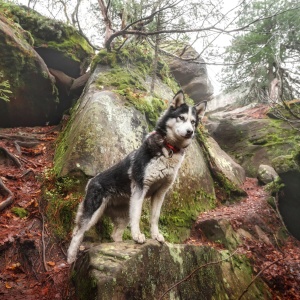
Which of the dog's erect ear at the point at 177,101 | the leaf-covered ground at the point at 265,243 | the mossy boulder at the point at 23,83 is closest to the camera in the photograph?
the dog's erect ear at the point at 177,101

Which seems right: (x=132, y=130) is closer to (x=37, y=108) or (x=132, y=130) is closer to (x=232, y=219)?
(x=232, y=219)

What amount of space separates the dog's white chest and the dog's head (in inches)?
13.2

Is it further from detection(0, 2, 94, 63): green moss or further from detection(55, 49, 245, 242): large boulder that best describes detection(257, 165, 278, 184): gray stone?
detection(0, 2, 94, 63): green moss

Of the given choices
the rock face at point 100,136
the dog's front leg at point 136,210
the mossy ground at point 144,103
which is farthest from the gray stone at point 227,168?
the dog's front leg at point 136,210

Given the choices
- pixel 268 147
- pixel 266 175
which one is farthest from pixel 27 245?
pixel 268 147

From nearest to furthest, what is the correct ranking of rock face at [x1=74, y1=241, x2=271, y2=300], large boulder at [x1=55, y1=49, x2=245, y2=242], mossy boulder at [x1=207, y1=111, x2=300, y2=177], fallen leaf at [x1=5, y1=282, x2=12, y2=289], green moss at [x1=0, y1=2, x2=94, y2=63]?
rock face at [x1=74, y1=241, x2=271, y2=300] → fallen leaf at [x1=5, y1=282, x2=12, y2=289] → large boulder at [x1=55, y1=49, x2=245, y2=242] → green moss at [x1=0, y1=2, x2=94, y2=63] → mossy boulder at [x1=207, y1=111, x2=300, y2=177]

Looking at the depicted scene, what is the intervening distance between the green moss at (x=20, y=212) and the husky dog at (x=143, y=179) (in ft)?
4.82

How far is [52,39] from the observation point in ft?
38.7

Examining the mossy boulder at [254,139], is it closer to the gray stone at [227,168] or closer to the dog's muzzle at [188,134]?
the gray stone at [227,168]

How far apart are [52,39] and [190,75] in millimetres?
7495

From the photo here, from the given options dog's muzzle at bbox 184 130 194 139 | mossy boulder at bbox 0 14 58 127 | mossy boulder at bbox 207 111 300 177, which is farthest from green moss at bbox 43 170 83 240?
mossy boulder at bbox 207 111 300 177

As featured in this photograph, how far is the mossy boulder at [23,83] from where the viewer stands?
8.79 meters

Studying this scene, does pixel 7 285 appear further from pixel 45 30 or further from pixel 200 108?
pixel 45 30

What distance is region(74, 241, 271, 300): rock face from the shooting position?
304 cm
